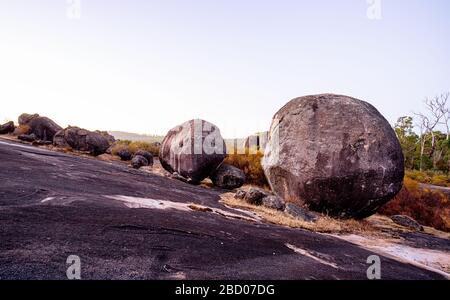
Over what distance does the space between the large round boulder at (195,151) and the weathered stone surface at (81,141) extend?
7633 millimetres

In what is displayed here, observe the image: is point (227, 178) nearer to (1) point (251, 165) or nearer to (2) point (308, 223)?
(1) point (251, 165)

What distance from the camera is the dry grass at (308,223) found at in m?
8.02

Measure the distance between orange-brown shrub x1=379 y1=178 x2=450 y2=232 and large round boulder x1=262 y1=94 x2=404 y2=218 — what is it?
186 inches

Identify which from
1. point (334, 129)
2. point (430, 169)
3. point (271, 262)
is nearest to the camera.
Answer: point (271, 262)

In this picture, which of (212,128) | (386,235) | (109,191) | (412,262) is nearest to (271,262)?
(412,262)

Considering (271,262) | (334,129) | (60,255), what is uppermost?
(334,129)

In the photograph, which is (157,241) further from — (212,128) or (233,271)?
(212,128)

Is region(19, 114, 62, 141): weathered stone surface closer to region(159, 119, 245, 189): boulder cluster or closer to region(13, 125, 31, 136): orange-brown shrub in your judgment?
region(13, 125, 31, 136): orange-brown shrub

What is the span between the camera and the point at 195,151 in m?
15.6

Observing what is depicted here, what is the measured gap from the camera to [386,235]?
8.98m

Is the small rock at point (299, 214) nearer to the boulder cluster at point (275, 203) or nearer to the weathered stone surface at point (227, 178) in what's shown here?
the boulder cluster at point (275, 203)

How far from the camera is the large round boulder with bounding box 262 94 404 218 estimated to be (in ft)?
30.8
